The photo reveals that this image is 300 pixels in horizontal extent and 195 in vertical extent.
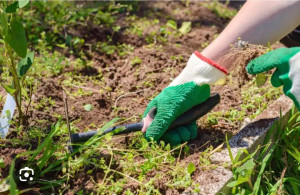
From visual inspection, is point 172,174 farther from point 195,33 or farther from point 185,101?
point 195,33

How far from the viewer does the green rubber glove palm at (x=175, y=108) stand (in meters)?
1.93

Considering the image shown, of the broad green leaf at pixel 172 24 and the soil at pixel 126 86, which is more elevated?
the broad green leaf at pixel 172 24

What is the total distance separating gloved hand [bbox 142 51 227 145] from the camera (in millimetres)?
1937

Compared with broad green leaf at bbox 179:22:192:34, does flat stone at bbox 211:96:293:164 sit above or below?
below

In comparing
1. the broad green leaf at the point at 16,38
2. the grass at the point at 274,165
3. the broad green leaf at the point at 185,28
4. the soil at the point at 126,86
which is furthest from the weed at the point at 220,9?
the broad green leaf at the point at 16,38

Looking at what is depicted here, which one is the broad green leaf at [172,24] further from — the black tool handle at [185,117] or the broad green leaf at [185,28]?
the black tool handle at [185,117]

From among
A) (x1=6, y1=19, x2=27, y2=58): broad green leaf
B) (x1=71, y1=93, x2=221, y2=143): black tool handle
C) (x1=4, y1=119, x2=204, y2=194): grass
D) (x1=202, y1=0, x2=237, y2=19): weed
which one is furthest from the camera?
(x1=202, y1=0, x2=237, y2=19): weed

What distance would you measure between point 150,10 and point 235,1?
840 mm

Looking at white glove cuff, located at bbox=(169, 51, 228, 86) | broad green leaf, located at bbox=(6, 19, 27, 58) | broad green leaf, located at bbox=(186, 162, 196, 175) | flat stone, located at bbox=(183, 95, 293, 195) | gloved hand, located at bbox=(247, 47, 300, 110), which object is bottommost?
flat stone, located at bbox=(183, 95, 293, 195)

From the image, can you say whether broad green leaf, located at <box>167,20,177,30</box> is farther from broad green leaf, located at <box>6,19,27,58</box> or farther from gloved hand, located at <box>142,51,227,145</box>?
broad green leaf, located at <box>6,19,27,58</box>

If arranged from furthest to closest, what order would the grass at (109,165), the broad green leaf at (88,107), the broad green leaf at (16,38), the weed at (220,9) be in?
the weed at (220,9)
the broad green leaf at (88,107)
the grass at (109,165)
the broad green leaf at (16,38)

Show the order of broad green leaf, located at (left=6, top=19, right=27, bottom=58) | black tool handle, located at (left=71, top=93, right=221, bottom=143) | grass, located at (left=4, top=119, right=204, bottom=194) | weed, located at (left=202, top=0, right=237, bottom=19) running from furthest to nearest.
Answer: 1. weed, located at (left=202, top=0, right=237, bottom=19)
2. black tool handle, located at (left=71, top=93, right=221, bottom=143)
3. grass, located at (left=4, top=119, right=204, bottom=194)
4. broad green leaf, located at (left=6, top=19, right=27, bottom=58)

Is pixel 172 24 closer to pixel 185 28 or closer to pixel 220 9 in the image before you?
pixel 185 28

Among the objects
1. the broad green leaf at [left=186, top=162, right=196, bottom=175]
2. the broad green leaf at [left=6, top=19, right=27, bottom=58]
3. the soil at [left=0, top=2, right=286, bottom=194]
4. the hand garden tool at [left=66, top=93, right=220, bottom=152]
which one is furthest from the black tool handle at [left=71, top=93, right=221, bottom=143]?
the broad green leaf at [left=6, top=19, right=27, bottom=58]
